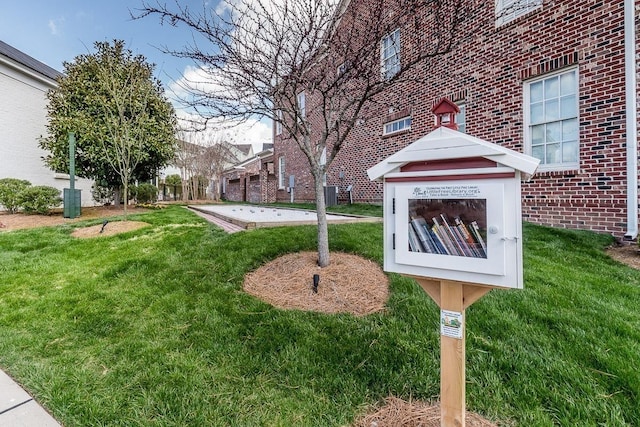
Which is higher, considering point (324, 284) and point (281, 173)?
point (281, 173)

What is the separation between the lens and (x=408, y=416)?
1.73m

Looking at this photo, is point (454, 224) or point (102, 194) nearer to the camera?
point (454, 224)

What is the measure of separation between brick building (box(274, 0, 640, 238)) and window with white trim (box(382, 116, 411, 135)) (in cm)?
151

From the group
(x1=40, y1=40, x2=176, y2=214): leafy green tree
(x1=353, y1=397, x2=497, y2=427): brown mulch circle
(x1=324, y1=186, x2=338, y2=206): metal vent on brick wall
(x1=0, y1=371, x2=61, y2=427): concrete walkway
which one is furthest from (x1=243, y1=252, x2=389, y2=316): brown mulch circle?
(x1=324, y1=186, x2=338, y2=206): metal vent on brick wall

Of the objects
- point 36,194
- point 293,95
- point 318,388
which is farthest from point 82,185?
point 318,388

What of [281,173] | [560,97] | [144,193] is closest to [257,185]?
[281,173]

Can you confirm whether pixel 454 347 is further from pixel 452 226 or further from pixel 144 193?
pixel 144 193

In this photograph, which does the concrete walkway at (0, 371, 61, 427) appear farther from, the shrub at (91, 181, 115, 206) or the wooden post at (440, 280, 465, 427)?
the shrub at (91, 181, 115, 206)

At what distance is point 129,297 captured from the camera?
3.33m

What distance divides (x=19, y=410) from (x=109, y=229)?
514 cm

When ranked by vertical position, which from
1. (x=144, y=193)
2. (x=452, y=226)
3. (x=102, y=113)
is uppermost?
(x=102, y=113)

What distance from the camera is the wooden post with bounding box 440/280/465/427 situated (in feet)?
4.71

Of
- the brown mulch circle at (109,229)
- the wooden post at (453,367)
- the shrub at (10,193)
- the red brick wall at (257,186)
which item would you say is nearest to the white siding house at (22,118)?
the shrub at (10,193)

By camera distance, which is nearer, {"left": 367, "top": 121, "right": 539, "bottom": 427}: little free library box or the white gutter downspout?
{"left": 367, "top": 121, "right": 539, "bottom": 427}: little free library box
